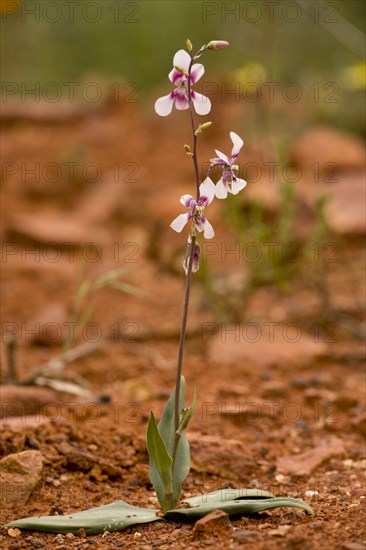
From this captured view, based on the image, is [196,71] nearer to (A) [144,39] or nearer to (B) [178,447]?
(B) [178,447]

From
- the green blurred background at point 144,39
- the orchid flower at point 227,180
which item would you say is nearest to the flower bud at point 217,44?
the orchid flower at point 227,180

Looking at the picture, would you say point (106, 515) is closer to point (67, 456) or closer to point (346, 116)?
point (67, 456)

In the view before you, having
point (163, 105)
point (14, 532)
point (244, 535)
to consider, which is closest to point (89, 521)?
point (14, 532)

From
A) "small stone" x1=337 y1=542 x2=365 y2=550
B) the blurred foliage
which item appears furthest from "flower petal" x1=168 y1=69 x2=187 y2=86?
the blurred foliage

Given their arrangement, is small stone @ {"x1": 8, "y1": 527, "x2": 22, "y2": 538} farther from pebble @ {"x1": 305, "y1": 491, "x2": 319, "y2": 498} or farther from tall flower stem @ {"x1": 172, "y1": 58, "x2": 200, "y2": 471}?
pebble @ {"x1": 305, "y1": 491, "x2": 319, "y2": 498}

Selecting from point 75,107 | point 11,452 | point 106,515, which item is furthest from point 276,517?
point 75,107

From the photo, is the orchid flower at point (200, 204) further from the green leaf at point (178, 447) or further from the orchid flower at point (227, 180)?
the green leaf at point (178, 447)
